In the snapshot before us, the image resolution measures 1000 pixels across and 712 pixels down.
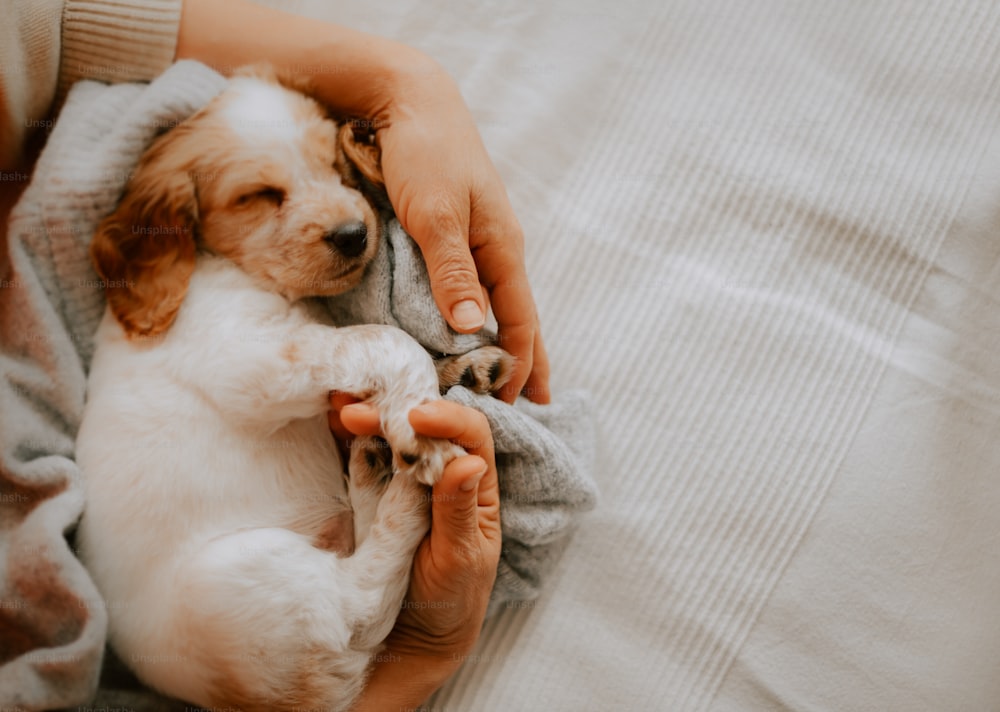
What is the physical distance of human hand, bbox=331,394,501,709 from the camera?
4.29ft

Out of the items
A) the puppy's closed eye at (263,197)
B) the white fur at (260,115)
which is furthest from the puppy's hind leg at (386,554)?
the white fur at (260,115)

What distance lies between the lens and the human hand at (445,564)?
4.29 feet

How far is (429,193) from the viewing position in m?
1.49

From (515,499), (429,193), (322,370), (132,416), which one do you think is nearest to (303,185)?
(429,193)

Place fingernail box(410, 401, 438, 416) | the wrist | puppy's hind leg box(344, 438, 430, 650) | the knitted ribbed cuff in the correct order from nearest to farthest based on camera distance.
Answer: fingernail box(410, 401, 438, 416), puppy's hind leg box(344, 438, 430, 650), the wrist, the knitted ribbed cuff

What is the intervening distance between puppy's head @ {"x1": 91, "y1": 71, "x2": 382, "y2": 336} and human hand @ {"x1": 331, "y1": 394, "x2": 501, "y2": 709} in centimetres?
32

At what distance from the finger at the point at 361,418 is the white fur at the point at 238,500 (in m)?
0.02

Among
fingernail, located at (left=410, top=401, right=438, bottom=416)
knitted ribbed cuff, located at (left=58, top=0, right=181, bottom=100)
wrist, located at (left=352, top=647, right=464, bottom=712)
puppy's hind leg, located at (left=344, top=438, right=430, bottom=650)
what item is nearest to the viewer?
fingernail, located at (left=410, top=401, right=438, bottom=416)

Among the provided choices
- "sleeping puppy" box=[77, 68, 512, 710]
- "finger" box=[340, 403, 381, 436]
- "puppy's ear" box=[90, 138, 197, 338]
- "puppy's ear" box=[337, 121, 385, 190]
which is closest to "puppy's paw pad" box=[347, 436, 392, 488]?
"sleeping puppy" box=[77, 68, 512, 710]

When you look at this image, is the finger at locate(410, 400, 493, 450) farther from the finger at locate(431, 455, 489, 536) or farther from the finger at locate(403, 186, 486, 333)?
the finger at locate(403, 186, 486, 333)

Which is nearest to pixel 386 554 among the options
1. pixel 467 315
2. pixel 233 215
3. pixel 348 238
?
pixel 467 315

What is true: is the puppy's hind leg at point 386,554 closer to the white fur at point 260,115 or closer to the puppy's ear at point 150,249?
the puppy's ear at point 150,249

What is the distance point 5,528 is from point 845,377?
190 centimetres

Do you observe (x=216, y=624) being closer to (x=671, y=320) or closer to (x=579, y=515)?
(x=579, y=515)
